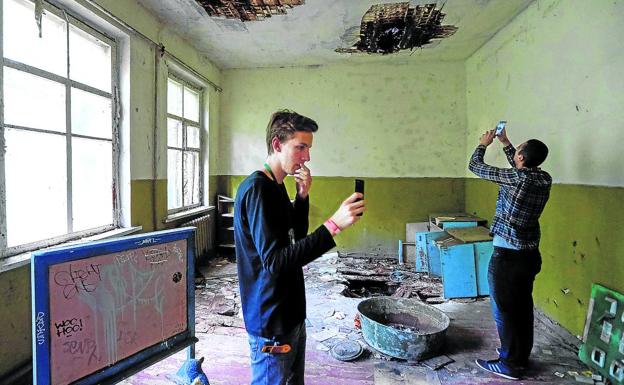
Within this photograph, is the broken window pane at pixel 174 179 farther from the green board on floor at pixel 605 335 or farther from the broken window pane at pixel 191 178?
the green board on floor at pixel 605 335

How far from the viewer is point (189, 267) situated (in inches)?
78.9

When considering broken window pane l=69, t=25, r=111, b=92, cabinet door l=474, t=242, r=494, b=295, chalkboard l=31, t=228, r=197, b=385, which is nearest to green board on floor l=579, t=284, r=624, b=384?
cabinet door l=474, t=242, r=494, b=295

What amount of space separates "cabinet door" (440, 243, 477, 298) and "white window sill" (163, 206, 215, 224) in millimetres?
3320

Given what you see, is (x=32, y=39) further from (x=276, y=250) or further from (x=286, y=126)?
(x=276, y=250)

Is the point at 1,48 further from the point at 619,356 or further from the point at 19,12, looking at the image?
the point at 619,356

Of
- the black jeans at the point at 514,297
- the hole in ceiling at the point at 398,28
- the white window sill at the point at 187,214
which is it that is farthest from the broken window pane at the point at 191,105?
the black jeans at the point at 514,297

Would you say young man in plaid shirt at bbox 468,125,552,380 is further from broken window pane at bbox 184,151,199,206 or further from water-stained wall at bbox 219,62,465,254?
Answer: broken window pane at bbox 184,151,199,206

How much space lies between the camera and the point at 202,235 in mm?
5004

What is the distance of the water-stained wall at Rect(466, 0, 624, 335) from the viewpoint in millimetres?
2365

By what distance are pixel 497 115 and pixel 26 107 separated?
16.2ft

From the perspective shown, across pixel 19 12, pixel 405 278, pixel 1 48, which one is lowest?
pixel 405 278

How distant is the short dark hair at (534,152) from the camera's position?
2.22 meters

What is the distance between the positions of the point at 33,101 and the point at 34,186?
0.63m

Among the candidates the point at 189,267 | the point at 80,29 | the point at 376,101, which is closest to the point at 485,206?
the point at 376,101
